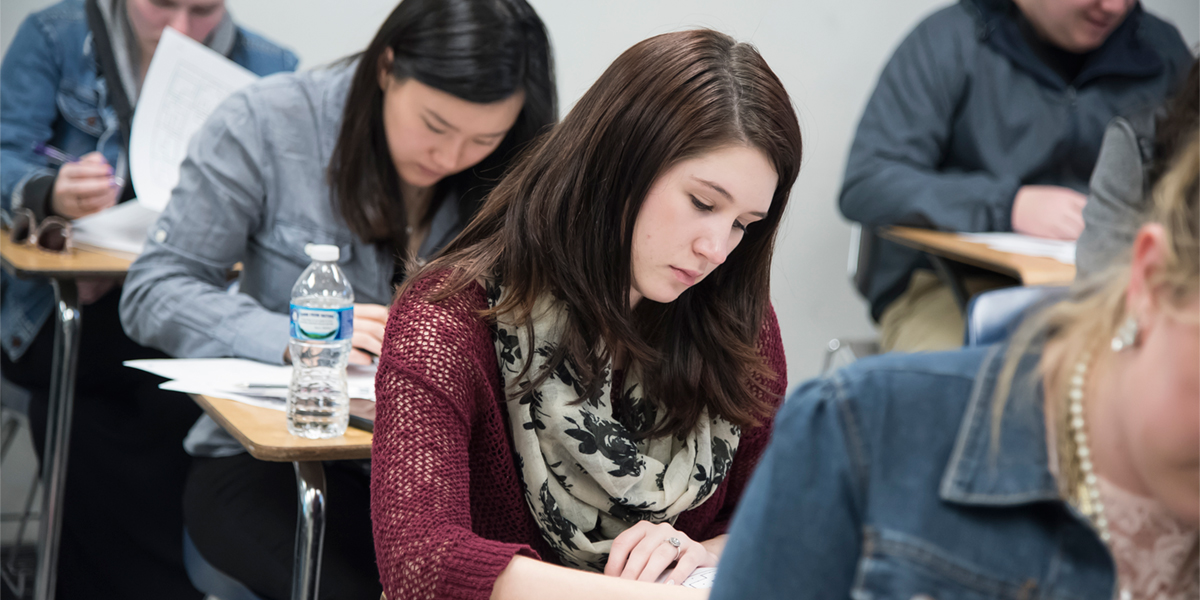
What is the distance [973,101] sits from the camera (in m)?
2.76

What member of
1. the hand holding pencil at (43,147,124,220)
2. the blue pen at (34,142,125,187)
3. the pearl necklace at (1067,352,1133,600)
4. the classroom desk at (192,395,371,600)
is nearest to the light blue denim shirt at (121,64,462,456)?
the classroom desk at (192,395,371,600)

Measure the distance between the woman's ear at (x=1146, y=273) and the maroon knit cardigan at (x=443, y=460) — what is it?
0.61m

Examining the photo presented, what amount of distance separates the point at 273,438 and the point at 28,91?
5.16 feet

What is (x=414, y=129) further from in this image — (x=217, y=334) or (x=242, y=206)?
(x=217, y=334)

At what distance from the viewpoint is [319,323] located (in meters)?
1.28

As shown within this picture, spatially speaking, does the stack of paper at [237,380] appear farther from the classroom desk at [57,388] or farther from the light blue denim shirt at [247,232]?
the classroom desk at [57,388]

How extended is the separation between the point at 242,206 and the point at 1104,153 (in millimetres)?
1538

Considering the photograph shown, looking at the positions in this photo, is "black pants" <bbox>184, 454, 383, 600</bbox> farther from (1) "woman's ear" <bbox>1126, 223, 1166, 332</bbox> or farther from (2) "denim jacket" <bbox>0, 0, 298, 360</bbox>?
(2) "denim jacket" <bbox>0, 0, 298, 360</bbox>

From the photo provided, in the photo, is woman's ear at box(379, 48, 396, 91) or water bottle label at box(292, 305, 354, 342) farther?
woman's ear at box(379, 48, 396, 91)

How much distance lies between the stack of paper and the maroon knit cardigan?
283 mm

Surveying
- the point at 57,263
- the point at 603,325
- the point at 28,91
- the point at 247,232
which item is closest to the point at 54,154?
the point at 28,91

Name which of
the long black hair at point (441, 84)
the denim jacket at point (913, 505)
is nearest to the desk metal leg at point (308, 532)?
the long black hair at point (441, 84)

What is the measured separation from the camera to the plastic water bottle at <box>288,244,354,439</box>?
121cm

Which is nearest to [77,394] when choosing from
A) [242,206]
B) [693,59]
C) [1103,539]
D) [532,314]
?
[242,206]
